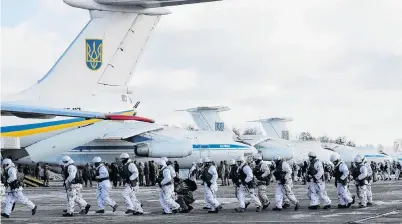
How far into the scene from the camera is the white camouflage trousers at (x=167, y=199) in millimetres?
20797

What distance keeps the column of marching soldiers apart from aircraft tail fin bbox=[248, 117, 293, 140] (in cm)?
5093

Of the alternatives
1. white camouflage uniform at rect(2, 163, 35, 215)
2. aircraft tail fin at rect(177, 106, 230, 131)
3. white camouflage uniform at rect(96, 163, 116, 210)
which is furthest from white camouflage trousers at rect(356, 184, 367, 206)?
aircraft tail fin at rect(177, 106, 230, 131)

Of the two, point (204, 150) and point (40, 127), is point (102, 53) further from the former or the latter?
point (204, 150)

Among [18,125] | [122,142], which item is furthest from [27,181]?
[18,125]

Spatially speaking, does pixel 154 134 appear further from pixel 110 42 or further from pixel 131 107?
pixel 110 42

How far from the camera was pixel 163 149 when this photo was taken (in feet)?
121

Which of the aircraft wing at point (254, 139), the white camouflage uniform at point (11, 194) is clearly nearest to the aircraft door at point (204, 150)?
the aircraft wing at point (254, 139)

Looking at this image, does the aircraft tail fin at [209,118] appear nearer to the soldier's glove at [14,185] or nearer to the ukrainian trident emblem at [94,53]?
the ukrainian trident emblem at [94,53]

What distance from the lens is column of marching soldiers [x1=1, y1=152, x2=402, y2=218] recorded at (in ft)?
66.5

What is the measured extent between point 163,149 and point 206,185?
15.3 metres

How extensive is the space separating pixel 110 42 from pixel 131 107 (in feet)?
10.8

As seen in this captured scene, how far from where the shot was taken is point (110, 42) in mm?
30312

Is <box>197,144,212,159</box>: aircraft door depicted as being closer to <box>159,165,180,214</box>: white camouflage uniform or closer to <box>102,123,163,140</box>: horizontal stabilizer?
<box>102,123,163,140</box>: horizontal stabilizer

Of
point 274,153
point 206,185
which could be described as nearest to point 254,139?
point 274,153
